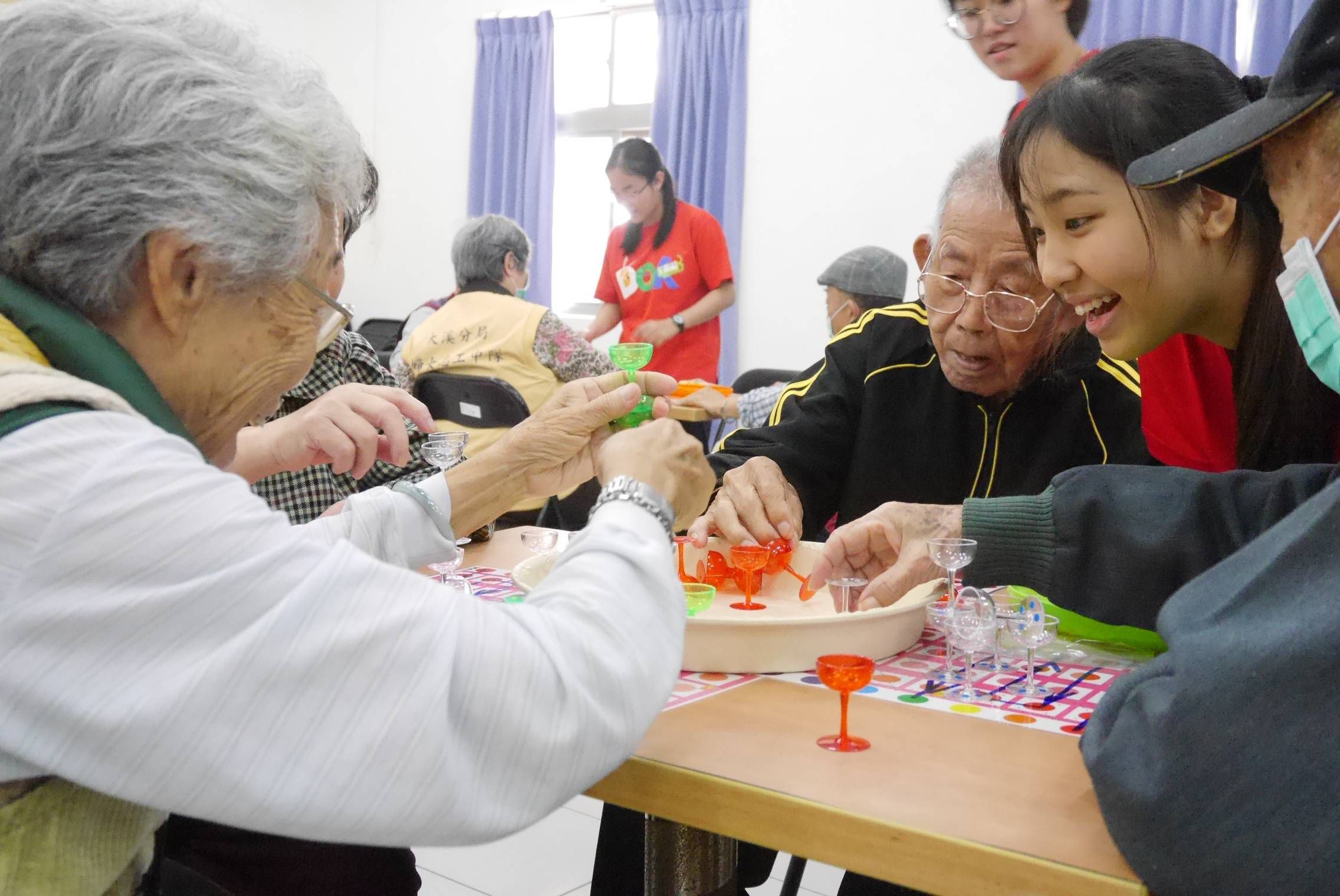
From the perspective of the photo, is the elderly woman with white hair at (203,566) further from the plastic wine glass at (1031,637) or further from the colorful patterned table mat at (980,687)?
the plastic wine glass at (1031,637)

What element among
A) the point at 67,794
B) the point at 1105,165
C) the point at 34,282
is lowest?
the point at 67,794

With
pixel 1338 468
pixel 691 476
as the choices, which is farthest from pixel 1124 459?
pixel 691 476

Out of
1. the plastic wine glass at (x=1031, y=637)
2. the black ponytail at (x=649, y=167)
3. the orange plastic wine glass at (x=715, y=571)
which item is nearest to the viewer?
the plastic wine glass at (x=1031, y=637)

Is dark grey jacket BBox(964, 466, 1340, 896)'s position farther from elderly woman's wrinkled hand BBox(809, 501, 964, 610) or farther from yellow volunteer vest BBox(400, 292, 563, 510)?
yellow volunteer vest BBox(400, 292, 563, 510)

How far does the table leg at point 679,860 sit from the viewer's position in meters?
1.21

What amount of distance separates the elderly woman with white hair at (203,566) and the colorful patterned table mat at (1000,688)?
0.35 meters

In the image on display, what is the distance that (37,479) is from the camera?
73cm

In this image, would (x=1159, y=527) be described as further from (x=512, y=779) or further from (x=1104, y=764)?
(x=512, y=779)

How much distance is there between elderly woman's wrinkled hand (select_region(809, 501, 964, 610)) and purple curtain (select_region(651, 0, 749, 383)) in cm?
502

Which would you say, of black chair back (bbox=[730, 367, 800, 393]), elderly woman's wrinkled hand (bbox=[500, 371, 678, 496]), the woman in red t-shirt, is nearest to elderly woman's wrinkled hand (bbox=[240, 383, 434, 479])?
elderly woman's wrinkled hand (bbox=[500, 371, 678, 496])

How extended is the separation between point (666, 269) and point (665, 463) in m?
4.42

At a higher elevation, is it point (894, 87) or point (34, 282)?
point (894, 87)

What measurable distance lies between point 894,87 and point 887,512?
194 inches

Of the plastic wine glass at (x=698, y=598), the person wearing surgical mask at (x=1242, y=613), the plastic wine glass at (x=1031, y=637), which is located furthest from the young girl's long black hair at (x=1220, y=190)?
the plastic wine glass at (x=698, y=598)
